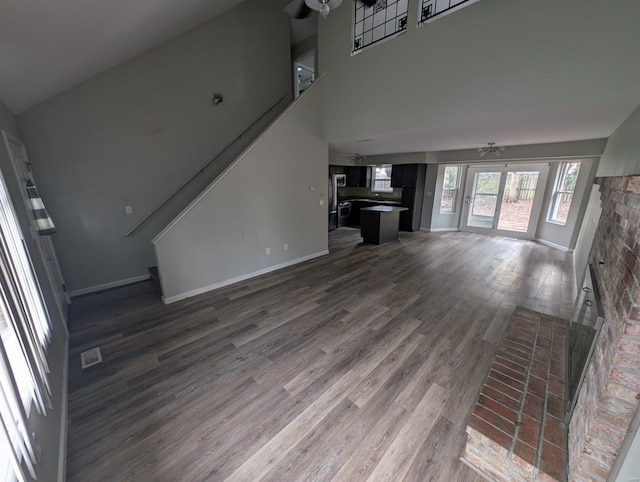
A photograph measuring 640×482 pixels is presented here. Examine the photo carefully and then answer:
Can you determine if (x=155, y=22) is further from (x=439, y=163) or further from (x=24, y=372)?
(x=439, y=163)

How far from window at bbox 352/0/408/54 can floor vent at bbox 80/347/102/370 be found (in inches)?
194

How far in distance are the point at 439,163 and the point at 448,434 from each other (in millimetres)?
6896

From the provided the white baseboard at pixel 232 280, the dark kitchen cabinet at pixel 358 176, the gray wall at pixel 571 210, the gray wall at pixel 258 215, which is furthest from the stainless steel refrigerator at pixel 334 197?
the gray wall at pixel 571 210

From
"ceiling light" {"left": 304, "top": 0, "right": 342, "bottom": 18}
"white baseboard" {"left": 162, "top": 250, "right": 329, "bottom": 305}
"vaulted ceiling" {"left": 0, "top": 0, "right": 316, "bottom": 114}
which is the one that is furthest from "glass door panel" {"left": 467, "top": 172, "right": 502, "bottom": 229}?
"vaulted ceiling" {"left": 0, "top": 0, "right": 316, "bottom": 114}

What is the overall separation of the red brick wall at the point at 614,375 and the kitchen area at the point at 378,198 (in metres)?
4.91

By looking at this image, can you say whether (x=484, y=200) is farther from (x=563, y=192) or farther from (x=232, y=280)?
(x=232, y=280)

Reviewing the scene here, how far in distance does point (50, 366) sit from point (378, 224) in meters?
5.74

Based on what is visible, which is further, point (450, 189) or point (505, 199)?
point (450, 189)

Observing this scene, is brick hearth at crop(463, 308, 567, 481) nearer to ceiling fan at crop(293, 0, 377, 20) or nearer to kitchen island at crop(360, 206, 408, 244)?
ceiling fan at crop(293, 0, 377, 20)

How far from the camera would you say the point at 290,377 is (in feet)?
7.08

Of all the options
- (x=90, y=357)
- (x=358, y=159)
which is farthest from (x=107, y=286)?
(x=358, y=159)

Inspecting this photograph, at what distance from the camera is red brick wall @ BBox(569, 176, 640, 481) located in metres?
1.00

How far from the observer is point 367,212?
20.5ft

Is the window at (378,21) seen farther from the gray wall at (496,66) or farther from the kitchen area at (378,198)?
the kitchen area at (378,198)
